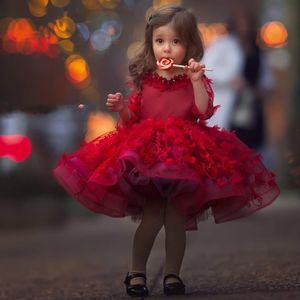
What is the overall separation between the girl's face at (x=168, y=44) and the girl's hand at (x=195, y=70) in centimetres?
17

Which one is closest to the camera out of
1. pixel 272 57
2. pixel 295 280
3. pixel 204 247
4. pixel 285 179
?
pixel 295 280

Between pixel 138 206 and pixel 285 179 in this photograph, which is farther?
pixel 285 179

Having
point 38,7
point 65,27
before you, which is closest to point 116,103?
point 65,27

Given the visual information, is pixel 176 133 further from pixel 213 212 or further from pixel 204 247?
pixel 204 247

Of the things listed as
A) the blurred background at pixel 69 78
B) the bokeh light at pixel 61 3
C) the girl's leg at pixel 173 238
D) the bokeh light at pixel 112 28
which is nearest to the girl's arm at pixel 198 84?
the girl's leg at pixel 173 238

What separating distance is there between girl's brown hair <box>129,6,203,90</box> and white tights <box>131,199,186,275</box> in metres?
0.59

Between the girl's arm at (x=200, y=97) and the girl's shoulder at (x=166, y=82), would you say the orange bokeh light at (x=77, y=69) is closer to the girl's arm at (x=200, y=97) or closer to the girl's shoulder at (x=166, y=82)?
the girl's shoulder at (x=166, y=82)

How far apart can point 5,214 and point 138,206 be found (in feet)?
18.6

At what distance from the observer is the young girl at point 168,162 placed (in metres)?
4.27

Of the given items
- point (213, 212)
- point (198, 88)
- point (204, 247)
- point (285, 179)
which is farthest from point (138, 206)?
point (285, 179)

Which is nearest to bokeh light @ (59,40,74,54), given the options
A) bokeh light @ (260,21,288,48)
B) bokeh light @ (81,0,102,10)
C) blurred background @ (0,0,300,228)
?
blurred background @ (0,0,300,228)

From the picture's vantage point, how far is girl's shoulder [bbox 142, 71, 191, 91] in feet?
14.8

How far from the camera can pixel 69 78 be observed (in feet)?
26.1

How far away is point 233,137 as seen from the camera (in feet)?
14.6
